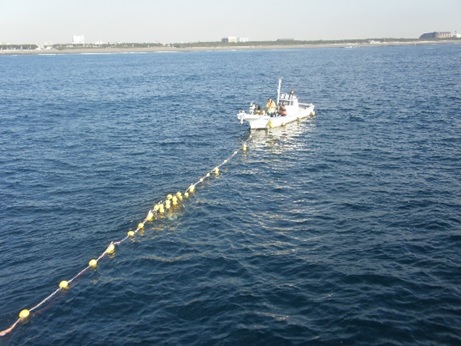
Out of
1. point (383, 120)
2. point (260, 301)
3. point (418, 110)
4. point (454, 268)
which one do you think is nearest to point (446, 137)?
point (383, 120)

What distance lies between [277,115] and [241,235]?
31.8 m

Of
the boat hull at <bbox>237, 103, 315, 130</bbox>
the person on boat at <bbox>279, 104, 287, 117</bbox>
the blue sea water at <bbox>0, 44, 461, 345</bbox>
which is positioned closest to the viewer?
the blue sea water at <bbox>0, 44, 461, 345</bbox>

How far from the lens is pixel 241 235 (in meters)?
26.1

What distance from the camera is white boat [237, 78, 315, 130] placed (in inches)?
2079

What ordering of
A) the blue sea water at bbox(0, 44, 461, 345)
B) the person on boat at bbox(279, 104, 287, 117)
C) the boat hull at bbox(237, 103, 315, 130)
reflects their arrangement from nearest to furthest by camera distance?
the blue sea water at bbox(0, 44, 461, 345), the boat hull at bbox(237, 103, 315, 130), the person on boat at bbox(279, 104, 287, 117)

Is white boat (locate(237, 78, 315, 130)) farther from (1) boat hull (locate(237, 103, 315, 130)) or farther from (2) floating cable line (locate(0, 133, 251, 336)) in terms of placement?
(2) floating cable line (locate(0, 133, 251, 336))

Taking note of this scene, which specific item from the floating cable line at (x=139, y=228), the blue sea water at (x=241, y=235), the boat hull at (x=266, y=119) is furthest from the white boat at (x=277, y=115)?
the floating cable line at (x=139, y=228)

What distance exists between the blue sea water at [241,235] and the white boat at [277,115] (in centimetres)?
132

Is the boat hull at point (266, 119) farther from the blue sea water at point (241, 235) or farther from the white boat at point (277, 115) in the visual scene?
the blue sea water at point (241, 235)

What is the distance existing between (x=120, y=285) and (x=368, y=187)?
20.5m

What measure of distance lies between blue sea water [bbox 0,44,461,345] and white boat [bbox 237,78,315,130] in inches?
51.8

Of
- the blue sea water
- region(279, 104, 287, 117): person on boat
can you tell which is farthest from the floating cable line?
region(279, 104, 287, 117): person on boat

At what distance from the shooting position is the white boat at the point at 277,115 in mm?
52812

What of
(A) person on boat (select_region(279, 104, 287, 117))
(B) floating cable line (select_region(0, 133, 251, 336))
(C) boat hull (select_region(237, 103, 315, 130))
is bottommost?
(B) floating cable line (select_region(0, 133, 251, 336))
